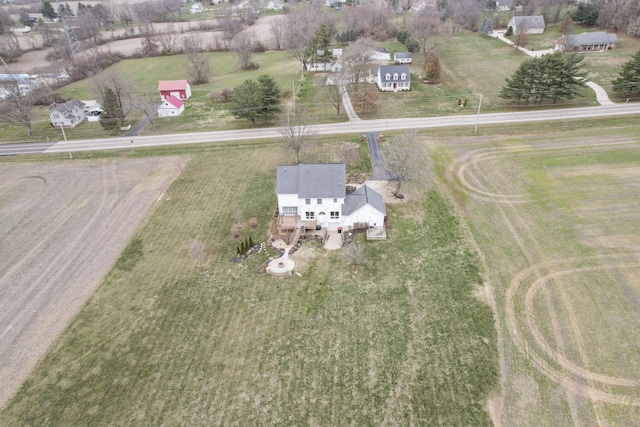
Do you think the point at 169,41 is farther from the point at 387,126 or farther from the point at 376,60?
the point at 387,126

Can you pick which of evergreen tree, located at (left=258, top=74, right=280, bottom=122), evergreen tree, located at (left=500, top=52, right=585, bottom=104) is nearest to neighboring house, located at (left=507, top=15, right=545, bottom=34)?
evergreen tree, located at (left=500, top=52, right=585, bottom=104)

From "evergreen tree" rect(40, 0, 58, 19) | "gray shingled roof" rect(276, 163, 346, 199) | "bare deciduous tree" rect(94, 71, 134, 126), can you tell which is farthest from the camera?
A: "evergreen tree" rect(40, 0, 58, 19)

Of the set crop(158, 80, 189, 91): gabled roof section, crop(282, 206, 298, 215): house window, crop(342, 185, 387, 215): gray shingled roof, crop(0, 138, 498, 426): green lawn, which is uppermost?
crop(158, 80, 189, 91): gabled roof section

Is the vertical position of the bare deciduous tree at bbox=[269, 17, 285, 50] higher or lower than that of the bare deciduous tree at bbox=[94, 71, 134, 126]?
higher

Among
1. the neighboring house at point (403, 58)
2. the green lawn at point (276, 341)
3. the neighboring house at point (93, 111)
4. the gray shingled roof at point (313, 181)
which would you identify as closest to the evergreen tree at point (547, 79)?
the neighboring house at point (403, 58)

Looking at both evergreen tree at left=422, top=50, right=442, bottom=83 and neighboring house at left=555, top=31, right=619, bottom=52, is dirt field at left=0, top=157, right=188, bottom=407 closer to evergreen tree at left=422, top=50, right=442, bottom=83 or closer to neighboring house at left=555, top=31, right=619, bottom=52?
evergreen tree at left=422, top=50, right=442, bottom=83

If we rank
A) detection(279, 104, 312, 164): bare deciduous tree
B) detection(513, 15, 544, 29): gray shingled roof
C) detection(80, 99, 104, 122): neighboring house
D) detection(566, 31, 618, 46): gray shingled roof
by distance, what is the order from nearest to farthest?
detection(279, 104, 312, 164): bare deciduous tree, detection(80, 99, 104, 122): neighboring house, detection(566, 31, 618, 46): gray shingled roof, detection(513, 15, 544, 29): gray shingled roof

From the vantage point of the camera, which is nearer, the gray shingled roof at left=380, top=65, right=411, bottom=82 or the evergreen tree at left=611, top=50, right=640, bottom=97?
the evergreen tree at left=611, top=50, right=640, bottom=97
